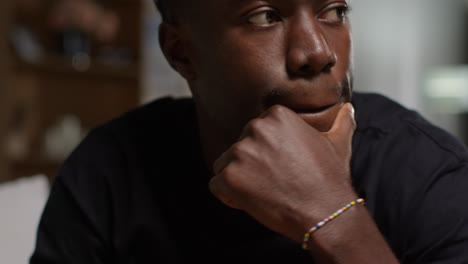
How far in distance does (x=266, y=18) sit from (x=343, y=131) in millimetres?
202

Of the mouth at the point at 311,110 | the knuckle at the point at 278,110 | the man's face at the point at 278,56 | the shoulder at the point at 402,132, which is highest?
the man's face at the point at 278,56

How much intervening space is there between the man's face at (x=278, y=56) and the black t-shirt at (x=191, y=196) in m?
0.13

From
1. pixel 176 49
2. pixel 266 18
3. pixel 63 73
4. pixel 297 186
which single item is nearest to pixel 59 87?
pixel 63 73

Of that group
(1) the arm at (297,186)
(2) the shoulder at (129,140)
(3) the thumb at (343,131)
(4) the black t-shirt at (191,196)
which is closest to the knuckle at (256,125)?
(1) the arm at (297,186)

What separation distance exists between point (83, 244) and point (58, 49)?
217 cm

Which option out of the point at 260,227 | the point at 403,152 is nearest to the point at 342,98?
the point at 403,152

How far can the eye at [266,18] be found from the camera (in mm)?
770

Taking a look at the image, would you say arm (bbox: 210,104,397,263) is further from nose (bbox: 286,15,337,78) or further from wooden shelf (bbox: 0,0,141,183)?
wooden shelf (bbox: 0,0,141,183)

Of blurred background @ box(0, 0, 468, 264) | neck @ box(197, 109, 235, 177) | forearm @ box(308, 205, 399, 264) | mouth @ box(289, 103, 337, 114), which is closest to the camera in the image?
forearm @ box(308, 205, 399, 264)

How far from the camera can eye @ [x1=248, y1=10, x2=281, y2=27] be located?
770 millimetres

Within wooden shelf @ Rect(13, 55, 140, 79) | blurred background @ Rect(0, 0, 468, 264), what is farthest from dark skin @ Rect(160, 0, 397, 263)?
wooden shelf @ Rect(13, 55, 140, 79)

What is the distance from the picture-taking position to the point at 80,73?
2865 mm

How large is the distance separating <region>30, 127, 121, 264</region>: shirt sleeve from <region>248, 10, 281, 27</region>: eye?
0.40m

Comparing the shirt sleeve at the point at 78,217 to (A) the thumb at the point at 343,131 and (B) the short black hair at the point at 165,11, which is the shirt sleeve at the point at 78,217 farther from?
(A) the thumb at the point at 343,131
